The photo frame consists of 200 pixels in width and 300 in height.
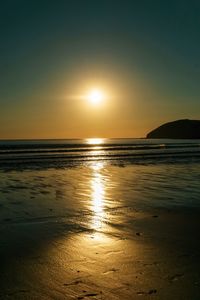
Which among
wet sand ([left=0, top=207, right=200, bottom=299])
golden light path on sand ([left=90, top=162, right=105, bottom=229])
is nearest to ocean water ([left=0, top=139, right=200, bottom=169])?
golden light path on sand ([left=90, top=162, right=105, bottom=229])

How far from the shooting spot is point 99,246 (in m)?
7.06

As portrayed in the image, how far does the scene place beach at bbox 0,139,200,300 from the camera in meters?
5.04

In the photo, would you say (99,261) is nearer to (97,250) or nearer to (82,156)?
(97,250)

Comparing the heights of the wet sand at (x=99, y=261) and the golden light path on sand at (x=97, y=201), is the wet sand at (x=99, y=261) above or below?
above

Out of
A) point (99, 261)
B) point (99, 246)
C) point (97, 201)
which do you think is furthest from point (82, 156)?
point (99, 261)

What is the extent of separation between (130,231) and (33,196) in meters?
6.07

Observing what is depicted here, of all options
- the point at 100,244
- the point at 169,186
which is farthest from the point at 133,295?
the point at 169,186

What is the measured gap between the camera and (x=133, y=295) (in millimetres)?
4805

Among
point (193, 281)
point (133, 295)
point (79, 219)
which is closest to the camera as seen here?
point (133, 295)

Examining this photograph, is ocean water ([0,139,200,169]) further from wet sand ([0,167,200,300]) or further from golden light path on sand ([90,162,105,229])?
wet sand ([0,167,200,300])

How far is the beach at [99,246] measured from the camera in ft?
16.5

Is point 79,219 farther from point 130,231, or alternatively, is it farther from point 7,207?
point 7,207

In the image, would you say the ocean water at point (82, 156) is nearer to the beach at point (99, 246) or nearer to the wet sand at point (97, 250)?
the beach at point (99, 246)

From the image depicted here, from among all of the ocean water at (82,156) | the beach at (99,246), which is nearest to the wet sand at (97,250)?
the beach at (99,246)
